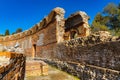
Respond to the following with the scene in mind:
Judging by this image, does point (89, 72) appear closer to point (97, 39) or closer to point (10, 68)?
point (97, 39)

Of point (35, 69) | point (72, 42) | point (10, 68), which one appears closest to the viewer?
point (10, 68)

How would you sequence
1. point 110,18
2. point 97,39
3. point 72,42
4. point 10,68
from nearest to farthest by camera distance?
1. point 10,68
2. point 97,39
3. point 72,42
4. point 110,18

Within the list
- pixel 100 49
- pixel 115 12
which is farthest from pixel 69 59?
pixel 115 12

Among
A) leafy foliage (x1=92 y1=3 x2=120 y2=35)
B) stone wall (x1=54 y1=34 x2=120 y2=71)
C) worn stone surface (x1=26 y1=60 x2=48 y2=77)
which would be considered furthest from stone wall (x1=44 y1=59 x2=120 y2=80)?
leafy foliage (x1=92 y1=3 x2=120 y2=35)

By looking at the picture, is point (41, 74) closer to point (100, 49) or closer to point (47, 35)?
point (100, 49)

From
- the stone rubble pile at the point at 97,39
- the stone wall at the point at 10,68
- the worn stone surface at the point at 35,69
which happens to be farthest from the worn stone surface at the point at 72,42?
the worn stone surface at the point at 35,69

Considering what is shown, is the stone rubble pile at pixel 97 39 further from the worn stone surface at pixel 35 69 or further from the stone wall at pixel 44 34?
the stone wall at pixel 44 34

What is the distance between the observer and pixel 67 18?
1547 centimetres

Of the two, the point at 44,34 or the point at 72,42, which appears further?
the point at 44,34

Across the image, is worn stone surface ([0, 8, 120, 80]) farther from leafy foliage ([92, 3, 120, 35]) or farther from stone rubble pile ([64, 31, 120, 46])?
leafy foliage ([92, 3, 120, 35])

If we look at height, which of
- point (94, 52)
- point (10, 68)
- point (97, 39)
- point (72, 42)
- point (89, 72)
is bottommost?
point (89, 72)

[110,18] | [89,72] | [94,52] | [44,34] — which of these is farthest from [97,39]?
[110,18]

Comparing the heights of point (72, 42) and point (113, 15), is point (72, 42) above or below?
below

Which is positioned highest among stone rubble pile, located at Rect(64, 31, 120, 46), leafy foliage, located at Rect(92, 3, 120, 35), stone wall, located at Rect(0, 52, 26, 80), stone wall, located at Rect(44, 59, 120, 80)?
leafy foliage, located at Rect(92, 3, 120, 35)
